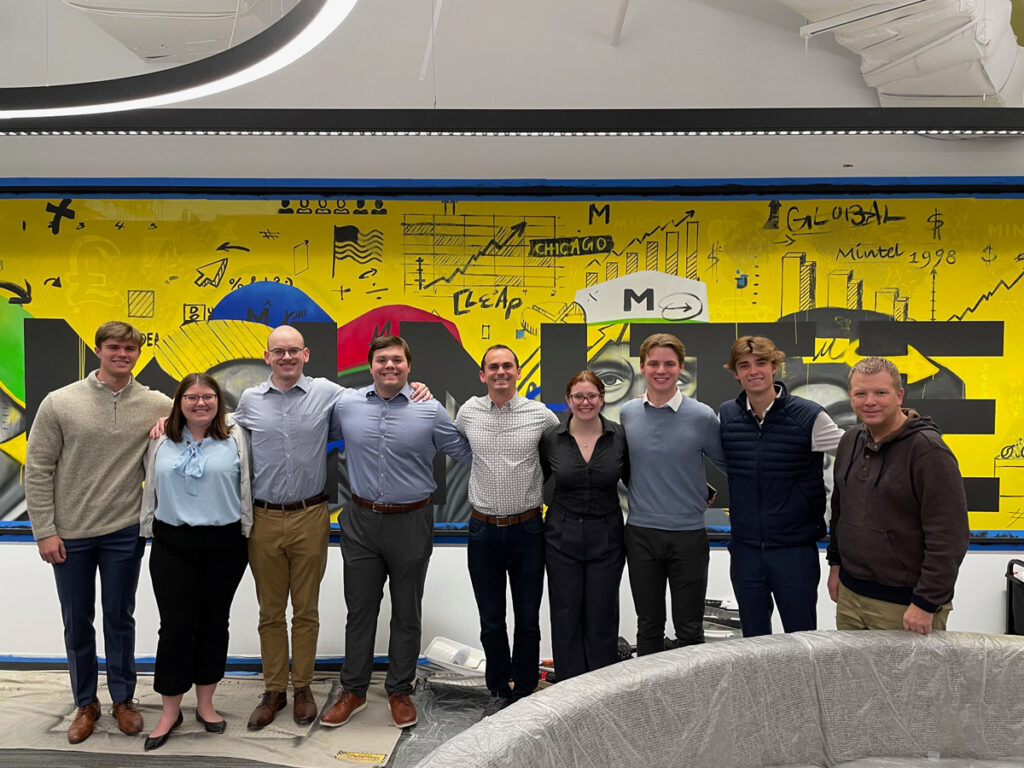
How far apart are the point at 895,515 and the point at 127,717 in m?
3.15

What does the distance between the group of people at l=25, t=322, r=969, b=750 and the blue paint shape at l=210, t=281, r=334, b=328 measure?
806 millimetres

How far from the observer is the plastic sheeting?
2193 millimetres

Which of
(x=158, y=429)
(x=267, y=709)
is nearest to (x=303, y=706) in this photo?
(x=267, y=709)

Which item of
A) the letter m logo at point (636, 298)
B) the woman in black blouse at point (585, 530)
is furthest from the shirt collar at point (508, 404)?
the letter m logo at point (636, 298)

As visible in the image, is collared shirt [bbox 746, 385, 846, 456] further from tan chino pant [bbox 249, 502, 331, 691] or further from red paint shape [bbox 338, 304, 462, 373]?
tan chino pant [bbox 249, 502, 331, 691]

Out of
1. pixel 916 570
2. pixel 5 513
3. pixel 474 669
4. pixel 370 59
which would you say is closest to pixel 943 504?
pixel 916 570

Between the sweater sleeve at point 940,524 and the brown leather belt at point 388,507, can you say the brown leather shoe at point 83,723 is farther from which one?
the sweater sleeve at point 940,524

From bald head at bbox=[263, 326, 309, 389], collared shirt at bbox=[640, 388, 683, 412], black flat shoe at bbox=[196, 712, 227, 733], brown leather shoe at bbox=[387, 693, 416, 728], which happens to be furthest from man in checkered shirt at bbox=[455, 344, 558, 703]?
black flat shoe at bbox=[196, 712, 227, 733]

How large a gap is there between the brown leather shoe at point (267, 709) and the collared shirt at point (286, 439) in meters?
0.90

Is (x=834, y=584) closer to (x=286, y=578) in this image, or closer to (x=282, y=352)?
(x=286, y=578)

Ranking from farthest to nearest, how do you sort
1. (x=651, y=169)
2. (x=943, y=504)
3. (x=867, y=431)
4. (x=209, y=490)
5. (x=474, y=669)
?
(x=651, y=169)
(x=474, y=669)
(x=209, y=490)
(x=867, y=431)
(x=943, y=504)

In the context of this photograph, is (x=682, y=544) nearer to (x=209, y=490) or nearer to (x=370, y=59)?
(x=209, y=490)

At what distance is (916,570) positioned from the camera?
93.4 inches

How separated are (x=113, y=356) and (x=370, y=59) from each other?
212 centimetres
